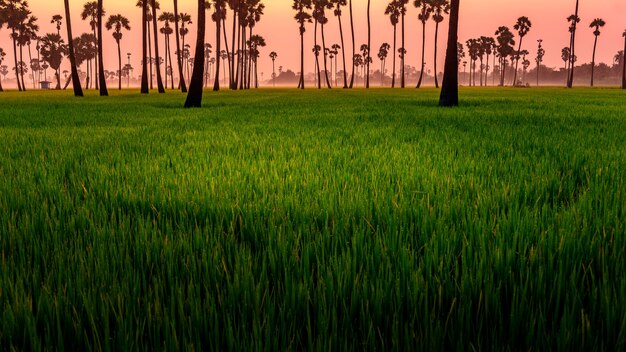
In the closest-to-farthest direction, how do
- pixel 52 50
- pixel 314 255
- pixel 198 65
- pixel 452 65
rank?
pixel 314 255 < pixel 452 65 < pixel 198 65 < pixel 52 50

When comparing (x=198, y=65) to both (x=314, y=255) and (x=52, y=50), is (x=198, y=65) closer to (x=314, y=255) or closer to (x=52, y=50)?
(x=314, y=255)

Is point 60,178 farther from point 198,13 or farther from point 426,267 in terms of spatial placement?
point 198,13

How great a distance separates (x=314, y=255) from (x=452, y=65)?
585 inches

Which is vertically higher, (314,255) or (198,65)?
(198,65)

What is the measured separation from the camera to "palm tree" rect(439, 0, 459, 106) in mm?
15148

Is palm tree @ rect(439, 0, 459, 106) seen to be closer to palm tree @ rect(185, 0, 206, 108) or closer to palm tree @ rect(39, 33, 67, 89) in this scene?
palm tree @ rect(185, 0, 206, 108)

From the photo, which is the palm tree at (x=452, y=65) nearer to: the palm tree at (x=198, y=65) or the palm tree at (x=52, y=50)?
the palm tree at (x=198, y=65)

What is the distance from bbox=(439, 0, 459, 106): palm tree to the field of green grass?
11337 millimetres

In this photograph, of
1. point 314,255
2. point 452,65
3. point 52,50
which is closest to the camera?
point 314,255

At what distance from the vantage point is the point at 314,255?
1.82 m

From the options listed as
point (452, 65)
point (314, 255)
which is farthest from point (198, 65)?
point (314, 255)

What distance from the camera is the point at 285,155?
5035 mm

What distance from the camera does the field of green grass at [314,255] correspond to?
1.20 meters

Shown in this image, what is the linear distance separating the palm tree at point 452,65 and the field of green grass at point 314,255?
37.2 feet
